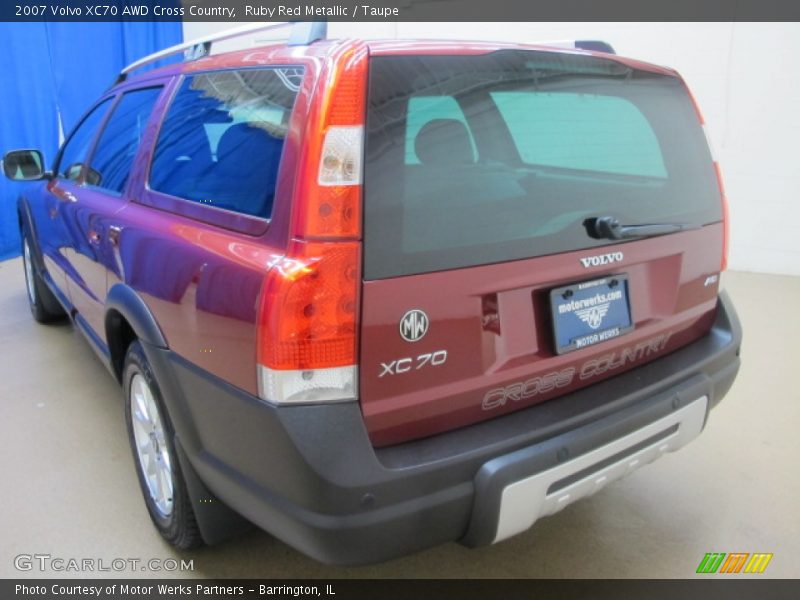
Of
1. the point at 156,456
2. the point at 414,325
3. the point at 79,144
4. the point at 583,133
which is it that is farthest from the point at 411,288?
the point at 79,144

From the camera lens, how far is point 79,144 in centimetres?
304

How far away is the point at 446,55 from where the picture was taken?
4.50 ft

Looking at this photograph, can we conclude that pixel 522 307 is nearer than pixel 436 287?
No

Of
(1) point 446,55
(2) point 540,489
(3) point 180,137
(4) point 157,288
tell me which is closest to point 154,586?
(4) point 157,288

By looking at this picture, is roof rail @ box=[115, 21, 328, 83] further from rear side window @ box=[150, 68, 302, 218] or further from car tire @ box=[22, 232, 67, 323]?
car tire @ box=[22, 232, 67, 323]

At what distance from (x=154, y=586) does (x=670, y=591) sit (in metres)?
1.53

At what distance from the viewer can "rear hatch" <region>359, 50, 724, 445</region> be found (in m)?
Answer: 1.29

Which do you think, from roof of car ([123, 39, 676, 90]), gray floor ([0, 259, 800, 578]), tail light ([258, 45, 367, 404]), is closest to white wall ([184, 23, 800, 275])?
gray floor ([0, 259, 800, 578])

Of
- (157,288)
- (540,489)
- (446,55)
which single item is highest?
(446,55)

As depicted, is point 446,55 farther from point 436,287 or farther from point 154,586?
point 154,586

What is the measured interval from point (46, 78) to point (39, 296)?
3.35 m

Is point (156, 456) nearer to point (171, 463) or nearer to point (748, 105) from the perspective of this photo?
point (171, 463)

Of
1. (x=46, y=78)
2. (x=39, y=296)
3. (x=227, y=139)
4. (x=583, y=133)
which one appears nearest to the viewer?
(x=227, y=139)

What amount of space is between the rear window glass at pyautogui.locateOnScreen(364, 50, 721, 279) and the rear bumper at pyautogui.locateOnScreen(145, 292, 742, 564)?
1.28 ft
